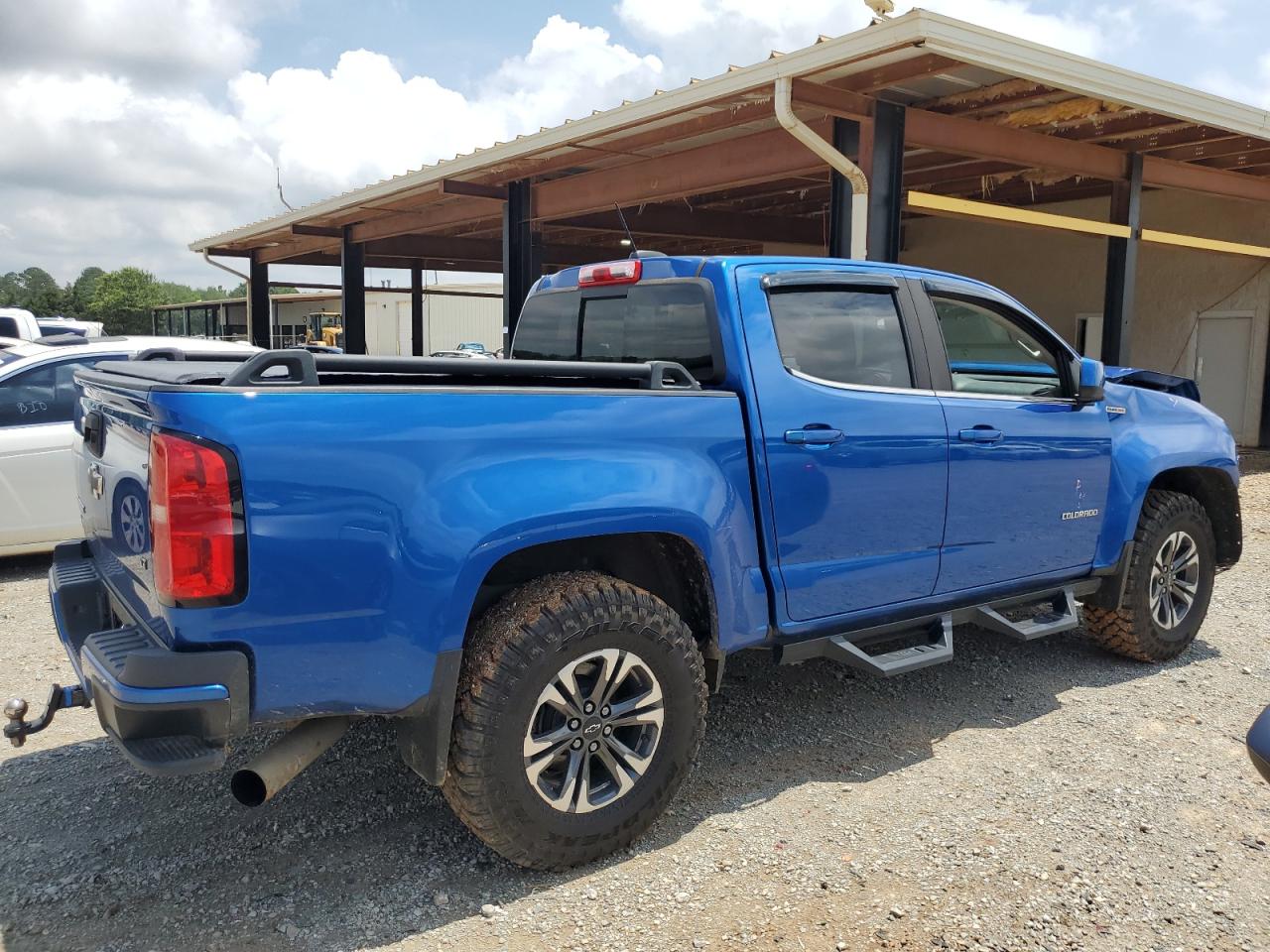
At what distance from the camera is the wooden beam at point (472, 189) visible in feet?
Result: 40.8

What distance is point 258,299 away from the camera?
21.6 meters

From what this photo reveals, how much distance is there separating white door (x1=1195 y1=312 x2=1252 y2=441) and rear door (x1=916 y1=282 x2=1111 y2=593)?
11.5 meters

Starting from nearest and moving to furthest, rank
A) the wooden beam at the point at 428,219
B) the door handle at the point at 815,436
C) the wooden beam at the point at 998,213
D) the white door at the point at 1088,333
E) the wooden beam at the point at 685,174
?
1. the door handle at the point at 815,436
2. the wooden beam at the point at 998,213
3. the wooden beam at the point at 685,174
4. the wooden beam at the point at 428,219
5. the white door at the point at 1088,333

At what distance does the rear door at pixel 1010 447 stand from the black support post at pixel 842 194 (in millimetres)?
3891

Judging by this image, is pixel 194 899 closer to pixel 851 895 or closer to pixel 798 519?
pixel 851 895

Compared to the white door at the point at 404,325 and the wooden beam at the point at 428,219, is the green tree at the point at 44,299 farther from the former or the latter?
the wooden beam at the point at 428,219

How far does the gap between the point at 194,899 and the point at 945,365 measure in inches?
129

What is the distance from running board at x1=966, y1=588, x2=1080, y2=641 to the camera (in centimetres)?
428

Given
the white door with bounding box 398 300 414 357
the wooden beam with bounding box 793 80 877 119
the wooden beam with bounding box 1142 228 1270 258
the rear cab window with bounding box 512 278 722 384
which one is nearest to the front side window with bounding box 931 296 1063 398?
the rear cab window with bounding box 512 278 722 384

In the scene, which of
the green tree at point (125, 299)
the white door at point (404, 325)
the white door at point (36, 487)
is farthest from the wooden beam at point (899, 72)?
the green tree at point (125, 299)

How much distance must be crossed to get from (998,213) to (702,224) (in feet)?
23.1

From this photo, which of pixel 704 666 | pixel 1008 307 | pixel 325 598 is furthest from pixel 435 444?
pixel 1008 307

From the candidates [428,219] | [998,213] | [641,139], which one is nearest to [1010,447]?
[998,213]

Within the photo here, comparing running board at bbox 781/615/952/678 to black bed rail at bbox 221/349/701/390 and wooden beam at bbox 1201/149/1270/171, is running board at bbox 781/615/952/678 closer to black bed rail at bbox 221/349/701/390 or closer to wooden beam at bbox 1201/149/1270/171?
Answer: black bed rail at bbox 221/349/701/390
